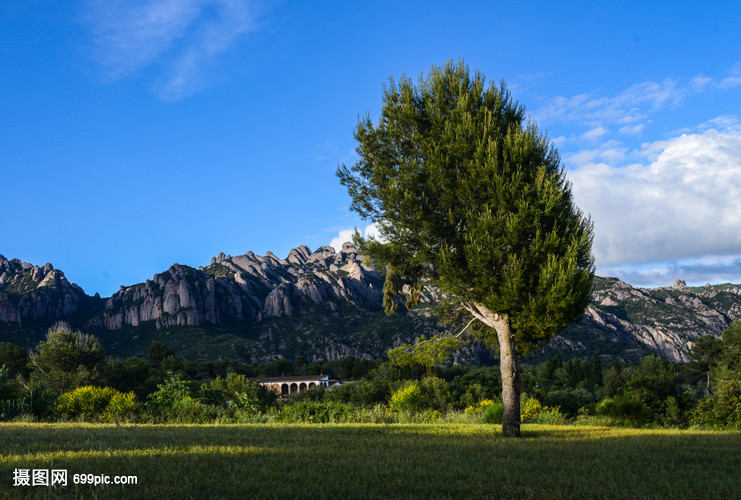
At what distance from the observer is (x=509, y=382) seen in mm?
14156

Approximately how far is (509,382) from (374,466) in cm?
821

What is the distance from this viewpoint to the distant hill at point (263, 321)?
14562 cm

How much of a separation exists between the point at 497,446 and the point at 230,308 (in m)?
187

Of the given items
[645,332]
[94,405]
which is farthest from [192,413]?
[645,332]

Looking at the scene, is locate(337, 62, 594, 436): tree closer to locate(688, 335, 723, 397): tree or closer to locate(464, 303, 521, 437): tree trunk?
locate(464, 303, 521, 437): tree trunk

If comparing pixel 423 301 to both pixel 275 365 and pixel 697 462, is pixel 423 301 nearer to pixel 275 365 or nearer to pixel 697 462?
pixel 697 462

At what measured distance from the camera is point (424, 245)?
15031 mm

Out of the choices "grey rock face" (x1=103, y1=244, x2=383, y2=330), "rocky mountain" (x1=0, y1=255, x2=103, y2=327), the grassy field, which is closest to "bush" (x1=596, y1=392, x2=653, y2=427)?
the grassy field

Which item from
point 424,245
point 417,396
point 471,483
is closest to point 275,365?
point 417,396

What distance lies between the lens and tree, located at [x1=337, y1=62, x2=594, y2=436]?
13305 mm

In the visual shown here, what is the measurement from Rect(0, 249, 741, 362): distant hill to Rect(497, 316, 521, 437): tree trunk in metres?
123

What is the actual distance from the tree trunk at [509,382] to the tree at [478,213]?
0.10 ft

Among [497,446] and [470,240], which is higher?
[470,240]

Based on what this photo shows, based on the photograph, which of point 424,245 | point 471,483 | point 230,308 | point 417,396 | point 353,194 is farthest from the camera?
point 230,308
